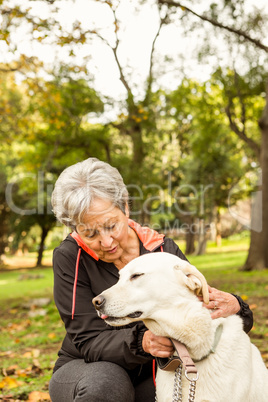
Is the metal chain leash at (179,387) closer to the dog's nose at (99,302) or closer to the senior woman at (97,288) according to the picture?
the senior woman at (97,288)

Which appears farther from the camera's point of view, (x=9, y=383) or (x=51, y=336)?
(x=51, y=336)

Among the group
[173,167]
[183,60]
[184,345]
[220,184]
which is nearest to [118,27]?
[183,60]

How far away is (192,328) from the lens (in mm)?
2238

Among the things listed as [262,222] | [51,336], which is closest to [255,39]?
[262,222]

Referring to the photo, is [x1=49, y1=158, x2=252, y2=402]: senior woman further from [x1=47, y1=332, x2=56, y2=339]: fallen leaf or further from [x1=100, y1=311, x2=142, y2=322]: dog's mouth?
[x1=47, y1=332, x2=56, y2=339]: fallen leaf

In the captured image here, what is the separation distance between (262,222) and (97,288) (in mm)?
11122

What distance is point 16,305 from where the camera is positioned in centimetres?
1059

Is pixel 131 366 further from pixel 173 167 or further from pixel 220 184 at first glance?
pixel 173 167

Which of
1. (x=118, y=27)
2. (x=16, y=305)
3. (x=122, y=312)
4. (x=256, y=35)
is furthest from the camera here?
(x=256, y=35)

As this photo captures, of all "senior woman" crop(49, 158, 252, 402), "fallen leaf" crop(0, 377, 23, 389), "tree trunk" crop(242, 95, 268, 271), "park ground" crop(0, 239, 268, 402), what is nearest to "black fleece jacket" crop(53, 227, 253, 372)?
"senior woman" crop(49, 158, 252, 402)

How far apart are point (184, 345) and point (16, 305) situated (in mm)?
9148

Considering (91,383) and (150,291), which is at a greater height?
(150,291)

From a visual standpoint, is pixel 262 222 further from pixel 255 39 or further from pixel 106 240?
pixel 106 240

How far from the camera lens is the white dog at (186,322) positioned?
7.28 ft
